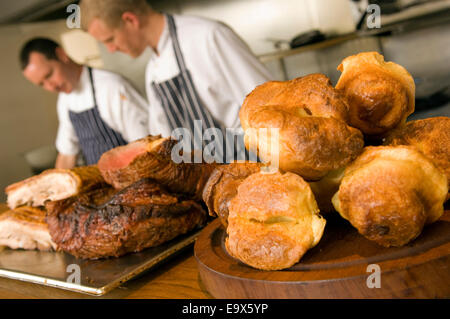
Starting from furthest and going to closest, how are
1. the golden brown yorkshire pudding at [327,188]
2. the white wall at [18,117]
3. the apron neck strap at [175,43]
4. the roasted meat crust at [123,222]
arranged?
the white wall at [18,117] < the apron neck strap at [175,43] < the roasted meat crust at [123,222] < the golden brown yorkshire pudding at [327,188]

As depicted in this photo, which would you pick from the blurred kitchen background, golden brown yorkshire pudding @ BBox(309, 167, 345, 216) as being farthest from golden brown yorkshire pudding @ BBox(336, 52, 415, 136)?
the blurred kitchen background

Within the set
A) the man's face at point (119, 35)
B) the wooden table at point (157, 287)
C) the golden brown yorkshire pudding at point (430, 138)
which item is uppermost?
the man's face at point (119, 35)

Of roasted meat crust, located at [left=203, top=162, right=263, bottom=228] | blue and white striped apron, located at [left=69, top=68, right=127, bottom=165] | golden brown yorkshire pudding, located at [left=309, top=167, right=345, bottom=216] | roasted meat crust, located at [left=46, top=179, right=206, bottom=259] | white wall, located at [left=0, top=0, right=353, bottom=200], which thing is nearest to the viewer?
golden brown yorkshire pudding, located at [left=309, top=167, right=345, bottom=216]

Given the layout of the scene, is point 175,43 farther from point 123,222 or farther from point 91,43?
point 123,222

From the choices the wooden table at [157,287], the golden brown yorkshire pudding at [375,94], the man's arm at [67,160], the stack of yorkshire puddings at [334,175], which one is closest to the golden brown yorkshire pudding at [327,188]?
the stack of yorkshire puddings at [334,175]

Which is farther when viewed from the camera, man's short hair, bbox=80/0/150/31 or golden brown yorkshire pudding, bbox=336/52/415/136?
man's short hair, bbox=80/0/150/31

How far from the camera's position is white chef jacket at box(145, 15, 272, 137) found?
2.75m

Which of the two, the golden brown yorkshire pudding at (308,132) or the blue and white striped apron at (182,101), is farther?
the blue and white striped apron at (182,101)

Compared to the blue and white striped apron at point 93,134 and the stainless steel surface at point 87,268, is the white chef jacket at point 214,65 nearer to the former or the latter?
the blue and white striped apron at point 93,134

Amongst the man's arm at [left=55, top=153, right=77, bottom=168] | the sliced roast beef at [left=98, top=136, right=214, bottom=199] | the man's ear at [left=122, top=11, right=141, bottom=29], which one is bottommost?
the man's arm at [left=55, top=153, right=77, bottom=168]

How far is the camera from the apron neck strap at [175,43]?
117 inches

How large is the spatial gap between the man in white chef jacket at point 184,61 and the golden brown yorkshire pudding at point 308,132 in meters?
2.08

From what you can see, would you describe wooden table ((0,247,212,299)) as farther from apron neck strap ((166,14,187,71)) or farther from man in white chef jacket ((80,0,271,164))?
apron neck strap ((166,14,187,71))
